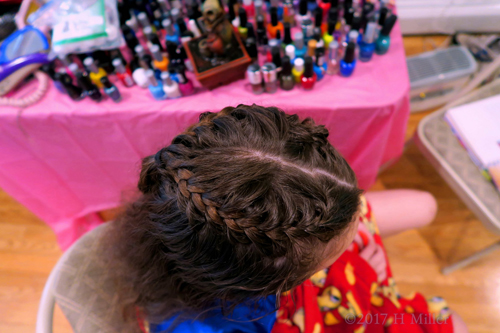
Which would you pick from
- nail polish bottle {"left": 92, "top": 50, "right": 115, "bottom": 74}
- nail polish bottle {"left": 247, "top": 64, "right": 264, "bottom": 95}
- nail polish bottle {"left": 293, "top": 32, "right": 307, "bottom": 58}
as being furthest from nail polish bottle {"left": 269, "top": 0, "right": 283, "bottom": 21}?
nail polish bottle {"left": 92, "top": 50, "right": 115, "bottom": 74}

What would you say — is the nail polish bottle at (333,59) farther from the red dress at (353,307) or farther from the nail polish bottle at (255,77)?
the red dress at (353,307)

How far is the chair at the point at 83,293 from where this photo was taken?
18.5 inches

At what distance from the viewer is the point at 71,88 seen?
69 cm

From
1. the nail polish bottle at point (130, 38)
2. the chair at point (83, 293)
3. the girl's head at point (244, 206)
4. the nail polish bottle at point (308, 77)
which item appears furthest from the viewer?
the nail polish bottle at point (130, 38)

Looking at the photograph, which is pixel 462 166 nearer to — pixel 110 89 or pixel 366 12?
pixel 366 12

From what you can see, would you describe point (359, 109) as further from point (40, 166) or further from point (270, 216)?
point (40, 166)

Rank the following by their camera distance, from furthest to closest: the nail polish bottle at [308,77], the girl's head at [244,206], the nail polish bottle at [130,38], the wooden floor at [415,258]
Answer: the wooden floor at [415,258]
the nail polish bottle at [130,38]
the nail polish bottle at [308,77]
the girl's head at [244,206]

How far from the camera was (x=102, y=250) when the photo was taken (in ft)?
1.79

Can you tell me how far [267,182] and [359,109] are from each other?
0.42 metres

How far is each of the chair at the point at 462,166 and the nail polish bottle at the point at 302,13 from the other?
0.46 metres

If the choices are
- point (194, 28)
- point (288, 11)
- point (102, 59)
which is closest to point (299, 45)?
point (288, 11)

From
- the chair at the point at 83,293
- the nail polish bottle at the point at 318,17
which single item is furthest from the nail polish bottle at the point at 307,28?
the chair at the point at 83,293

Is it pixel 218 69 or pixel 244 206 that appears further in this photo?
pixel 218 69

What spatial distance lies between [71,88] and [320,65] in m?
0.62
